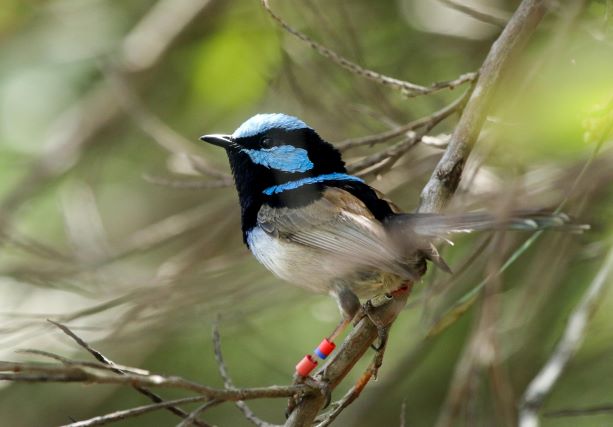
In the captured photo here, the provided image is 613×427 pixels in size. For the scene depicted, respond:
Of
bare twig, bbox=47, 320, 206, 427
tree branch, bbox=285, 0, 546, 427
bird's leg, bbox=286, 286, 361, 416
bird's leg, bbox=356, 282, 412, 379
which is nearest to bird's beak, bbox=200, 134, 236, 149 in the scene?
bird's leg, bbox=286, 286, 361, 416

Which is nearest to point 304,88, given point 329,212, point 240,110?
point 240,110

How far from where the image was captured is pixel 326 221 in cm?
361

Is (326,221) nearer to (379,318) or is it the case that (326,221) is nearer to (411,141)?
(411,141)

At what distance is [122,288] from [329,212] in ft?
5.45

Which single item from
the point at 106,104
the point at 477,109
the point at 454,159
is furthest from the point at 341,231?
the point at 106,104

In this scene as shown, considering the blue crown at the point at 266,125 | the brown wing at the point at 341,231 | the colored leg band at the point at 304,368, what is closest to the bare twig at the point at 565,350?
the brown wing at the point at 341,231

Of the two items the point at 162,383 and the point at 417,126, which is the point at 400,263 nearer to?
the point at 417,126

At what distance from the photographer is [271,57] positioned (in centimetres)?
605

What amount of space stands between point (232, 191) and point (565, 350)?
111 inches

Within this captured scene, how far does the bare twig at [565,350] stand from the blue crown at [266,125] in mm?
1439

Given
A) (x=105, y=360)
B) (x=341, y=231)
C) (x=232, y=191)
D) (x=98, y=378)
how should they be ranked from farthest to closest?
(x=232, y=191), (x=341, y=231), (x=105, y=360), (x=98, y=378)

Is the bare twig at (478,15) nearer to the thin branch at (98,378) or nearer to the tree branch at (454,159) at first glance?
the tree branch at (454,159)

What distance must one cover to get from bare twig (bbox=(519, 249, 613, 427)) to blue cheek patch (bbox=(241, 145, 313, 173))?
4.32 ft

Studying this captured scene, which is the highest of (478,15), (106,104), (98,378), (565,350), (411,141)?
(106,104)
